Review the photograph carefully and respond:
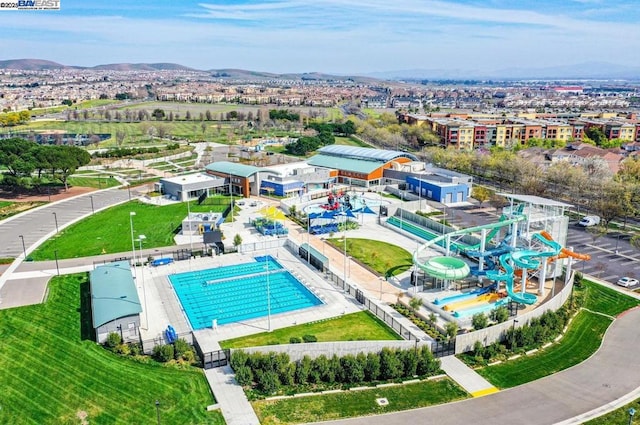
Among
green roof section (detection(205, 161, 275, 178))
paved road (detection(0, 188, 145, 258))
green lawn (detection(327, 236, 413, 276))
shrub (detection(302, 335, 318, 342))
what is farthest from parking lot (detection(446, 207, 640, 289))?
paved road (detection(0, 188, 145, 258))

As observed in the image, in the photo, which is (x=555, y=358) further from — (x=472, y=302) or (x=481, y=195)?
(x=481, y=195)

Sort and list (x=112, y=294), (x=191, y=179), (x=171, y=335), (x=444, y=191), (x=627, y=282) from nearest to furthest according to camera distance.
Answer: (x=171, y=335), (x=112, y=294), (x=627, y=282), (x=444, y=191), (x=191, y=179)

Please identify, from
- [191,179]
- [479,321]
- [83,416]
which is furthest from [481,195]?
[83,416]

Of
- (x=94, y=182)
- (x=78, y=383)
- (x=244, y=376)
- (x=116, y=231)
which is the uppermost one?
(x=94, y=182)

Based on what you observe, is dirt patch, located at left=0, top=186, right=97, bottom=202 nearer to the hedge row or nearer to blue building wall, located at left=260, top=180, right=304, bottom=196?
blue building wall, located at left=260, top=180, right=304, bottom=196

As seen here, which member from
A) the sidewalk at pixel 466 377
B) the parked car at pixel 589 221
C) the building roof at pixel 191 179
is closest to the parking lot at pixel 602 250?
the parked car at pixel 589 221

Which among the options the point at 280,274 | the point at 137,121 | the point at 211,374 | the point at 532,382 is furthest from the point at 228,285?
the point at 137,121

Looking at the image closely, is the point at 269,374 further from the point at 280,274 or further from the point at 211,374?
the point at 280,274
